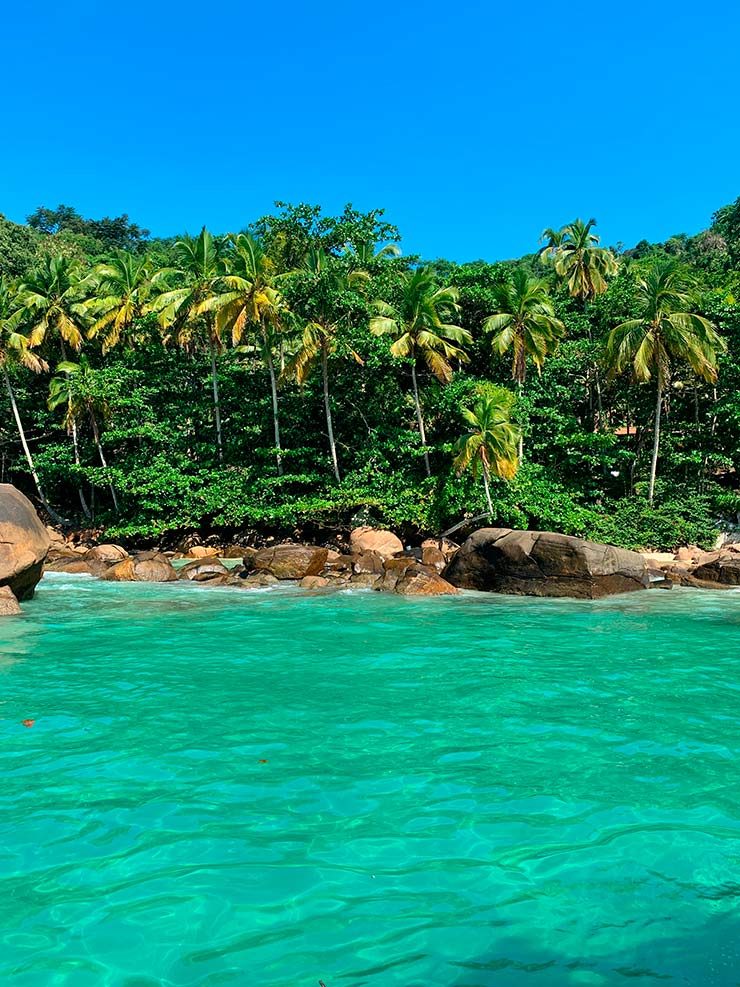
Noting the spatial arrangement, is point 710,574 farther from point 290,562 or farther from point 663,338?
point 290,562

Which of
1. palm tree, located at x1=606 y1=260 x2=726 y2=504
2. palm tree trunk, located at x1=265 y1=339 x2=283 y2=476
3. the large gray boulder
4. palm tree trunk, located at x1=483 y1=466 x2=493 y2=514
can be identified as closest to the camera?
the large gray boulder

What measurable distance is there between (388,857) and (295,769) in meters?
1.69

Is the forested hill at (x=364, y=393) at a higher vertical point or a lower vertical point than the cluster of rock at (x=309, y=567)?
higher

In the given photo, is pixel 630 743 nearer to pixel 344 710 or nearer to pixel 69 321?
pixel 344 710

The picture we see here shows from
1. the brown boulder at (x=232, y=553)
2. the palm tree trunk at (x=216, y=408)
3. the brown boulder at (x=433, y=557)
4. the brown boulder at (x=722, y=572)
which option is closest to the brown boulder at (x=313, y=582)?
the brown boulder at (x=433, y=557)

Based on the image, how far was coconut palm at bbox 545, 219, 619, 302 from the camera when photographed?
3759cm

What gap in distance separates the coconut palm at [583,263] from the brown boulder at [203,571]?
81.6 ft

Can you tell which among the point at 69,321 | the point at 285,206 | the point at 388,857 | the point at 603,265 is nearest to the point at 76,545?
the point at 69,321

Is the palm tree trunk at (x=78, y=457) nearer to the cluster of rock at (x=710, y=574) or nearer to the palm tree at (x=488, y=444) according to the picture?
the palm tree at (x=488, y=444)

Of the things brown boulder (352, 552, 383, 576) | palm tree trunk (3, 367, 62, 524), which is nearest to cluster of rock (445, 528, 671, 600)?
brown boulder (352, 552, 383, 576)

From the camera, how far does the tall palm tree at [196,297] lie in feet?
95.1

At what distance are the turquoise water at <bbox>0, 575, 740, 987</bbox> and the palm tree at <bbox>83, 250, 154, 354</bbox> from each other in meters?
24.6

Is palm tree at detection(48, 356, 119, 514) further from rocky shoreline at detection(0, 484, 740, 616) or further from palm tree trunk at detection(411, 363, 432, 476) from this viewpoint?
palm tree trunk at detection(411, 363, 432, 476)

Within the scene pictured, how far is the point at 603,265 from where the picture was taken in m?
38.8
